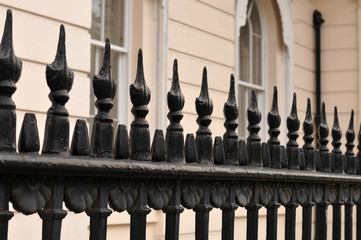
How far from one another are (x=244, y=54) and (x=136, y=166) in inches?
311

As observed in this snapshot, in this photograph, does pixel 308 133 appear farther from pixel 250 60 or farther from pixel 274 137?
pixel 250 60

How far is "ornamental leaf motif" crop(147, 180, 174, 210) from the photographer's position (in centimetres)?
162

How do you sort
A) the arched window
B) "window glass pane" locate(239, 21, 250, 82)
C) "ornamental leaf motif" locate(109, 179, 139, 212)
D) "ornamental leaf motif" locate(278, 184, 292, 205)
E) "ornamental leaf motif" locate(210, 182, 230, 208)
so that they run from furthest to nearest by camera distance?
"window glass pane" locate(239, 21, 250, 82), the arched window, "ornamental leaf motif" locate(278, 184, 292, 205), "ornamental leaf motif" locate(210, 182, 230, 208), "ornamental leaf motif" locate(109, 179, 139, 212)

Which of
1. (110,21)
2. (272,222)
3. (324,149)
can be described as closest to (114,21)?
(110,21)

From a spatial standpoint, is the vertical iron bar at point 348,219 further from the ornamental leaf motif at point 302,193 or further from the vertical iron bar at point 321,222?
the ornamental leaf motif at point 302,193

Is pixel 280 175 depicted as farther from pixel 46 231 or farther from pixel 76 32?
pixel 76 32

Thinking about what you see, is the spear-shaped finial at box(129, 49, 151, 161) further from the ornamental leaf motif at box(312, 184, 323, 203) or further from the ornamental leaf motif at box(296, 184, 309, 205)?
the ornamental leaf motif at box(312, 184, 323, 203)

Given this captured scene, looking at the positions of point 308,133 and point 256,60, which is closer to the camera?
point 308,133

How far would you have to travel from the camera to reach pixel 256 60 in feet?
31.7

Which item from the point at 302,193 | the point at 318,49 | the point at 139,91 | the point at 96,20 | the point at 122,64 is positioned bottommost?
the point at 302,193

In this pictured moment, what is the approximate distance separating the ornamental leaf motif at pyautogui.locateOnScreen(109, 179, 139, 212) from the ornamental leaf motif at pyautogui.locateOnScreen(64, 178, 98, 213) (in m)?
0.05

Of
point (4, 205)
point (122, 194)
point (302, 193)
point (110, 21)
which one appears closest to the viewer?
point (4, 205)

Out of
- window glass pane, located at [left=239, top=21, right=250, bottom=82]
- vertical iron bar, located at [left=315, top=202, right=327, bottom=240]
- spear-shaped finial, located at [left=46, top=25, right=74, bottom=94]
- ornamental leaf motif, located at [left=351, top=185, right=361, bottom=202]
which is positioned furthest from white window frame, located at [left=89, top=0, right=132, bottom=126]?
spear-shaped finial, located at [left=46, top=25, right=74, bottom=94]

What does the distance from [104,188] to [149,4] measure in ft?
17.3
